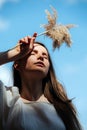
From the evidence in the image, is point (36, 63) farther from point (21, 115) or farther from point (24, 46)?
point (21, 115)

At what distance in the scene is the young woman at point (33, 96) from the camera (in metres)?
1.90

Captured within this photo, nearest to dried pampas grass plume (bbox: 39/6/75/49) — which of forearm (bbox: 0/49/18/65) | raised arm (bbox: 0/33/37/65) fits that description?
raised arm (bbox: 0/33/37/65)

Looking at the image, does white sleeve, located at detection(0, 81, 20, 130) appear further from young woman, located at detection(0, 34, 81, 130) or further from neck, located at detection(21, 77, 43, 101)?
neck, located at detection(21, 77, 43, 101)

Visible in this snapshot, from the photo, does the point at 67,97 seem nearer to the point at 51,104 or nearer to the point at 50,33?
the point at 51,104

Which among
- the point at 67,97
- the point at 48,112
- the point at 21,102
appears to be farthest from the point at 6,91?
the point at 67,97

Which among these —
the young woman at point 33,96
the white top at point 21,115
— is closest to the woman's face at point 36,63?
the young woman at point 33,96

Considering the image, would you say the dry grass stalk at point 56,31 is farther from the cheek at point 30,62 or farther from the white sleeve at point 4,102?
the white sleeve at point 4,102

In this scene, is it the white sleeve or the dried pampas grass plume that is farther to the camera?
the dried pampas grass plume

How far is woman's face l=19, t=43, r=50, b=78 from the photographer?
79.7 inches

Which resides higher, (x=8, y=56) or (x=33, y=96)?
(x=8, y=56)

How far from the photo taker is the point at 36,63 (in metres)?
2.03

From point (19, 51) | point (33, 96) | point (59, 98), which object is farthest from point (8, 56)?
point (59, 98)

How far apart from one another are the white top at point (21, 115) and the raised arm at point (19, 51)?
0.13m

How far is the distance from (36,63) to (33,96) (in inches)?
6.7
